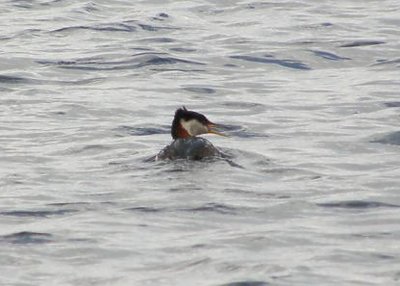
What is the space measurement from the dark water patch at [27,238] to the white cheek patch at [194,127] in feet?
12.9

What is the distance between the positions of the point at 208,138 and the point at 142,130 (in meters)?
0.91

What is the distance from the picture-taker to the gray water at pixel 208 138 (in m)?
13.6

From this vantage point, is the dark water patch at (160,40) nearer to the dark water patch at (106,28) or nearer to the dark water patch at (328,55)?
the dark water patch at (106,28)

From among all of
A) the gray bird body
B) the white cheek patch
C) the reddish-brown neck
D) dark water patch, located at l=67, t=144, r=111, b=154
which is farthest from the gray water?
the reddish-brown neck

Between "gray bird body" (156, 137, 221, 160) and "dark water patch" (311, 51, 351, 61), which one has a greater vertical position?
"gray bird body" (156, 137, 221, 160)

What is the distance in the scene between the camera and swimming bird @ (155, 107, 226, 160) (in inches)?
696

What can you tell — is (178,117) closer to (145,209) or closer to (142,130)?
(142,130)

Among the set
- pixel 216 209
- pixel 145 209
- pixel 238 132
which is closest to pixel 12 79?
pixel 238 132

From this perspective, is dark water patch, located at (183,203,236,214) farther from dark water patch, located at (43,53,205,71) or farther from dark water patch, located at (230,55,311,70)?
dark water patch, located at (230,55,311,70)

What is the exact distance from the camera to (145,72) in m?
25.3

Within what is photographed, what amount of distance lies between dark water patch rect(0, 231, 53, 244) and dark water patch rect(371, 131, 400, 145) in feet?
19.7

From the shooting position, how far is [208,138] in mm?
19984

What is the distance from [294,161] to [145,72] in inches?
303

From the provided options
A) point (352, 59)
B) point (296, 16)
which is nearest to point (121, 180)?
point (352, 59)
